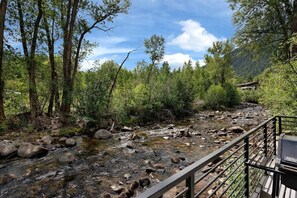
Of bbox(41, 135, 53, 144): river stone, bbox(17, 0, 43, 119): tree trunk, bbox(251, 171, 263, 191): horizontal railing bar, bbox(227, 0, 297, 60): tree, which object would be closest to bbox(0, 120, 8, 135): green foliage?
bbox(17, 0, 43, 119): tree trunk

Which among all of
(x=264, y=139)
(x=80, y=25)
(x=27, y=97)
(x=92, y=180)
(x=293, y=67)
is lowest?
(x=92, y=180)

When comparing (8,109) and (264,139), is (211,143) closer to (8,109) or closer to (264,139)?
(264,139)

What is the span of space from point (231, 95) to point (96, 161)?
23104 millimetres

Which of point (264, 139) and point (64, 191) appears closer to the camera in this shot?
point (264, 139)

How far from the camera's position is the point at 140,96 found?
14.5 metres

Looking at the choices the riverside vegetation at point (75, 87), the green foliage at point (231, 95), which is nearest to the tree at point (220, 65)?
the green foliage at point (231, 95)

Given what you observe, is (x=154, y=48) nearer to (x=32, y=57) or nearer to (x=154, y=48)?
(x=154, y=48)

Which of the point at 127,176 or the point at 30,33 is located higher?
the point at 30,33

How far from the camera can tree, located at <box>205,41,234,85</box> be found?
27.9 m

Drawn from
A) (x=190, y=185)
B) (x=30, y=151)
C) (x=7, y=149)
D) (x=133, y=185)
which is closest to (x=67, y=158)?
(x=30, y=151)

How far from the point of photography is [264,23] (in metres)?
10.6

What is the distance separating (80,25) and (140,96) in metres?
6.04

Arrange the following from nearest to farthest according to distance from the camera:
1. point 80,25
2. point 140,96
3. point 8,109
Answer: point 8,109
point 80,25
point 140,96

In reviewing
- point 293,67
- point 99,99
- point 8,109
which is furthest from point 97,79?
point 293,67
